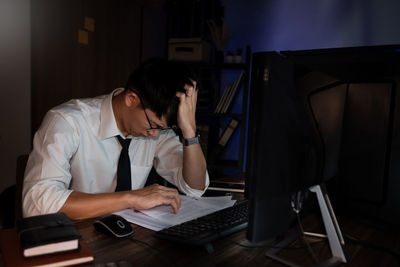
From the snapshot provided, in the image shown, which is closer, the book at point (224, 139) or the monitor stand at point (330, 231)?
the monitor stand at point (330, 231)

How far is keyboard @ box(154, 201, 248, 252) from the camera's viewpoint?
0.83 metres

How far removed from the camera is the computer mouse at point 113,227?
868 mm

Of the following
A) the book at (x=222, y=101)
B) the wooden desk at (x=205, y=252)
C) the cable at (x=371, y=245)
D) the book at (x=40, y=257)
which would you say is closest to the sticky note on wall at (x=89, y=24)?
the book at (x=222, y=101)

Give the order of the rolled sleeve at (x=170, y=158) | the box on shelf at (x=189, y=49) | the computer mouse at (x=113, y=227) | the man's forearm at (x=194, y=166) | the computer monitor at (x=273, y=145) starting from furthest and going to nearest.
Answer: the box on shelf at (x=189, y=49)
the rolled sleeve at (x=170, y=158)
the man's forearm at (x=194, y=166)
the computer mouse at (x=113, y=227)
the computer monitor at (x=273, y=145)

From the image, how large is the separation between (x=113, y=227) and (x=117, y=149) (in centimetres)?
60

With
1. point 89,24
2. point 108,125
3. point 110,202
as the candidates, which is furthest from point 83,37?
point 110,202

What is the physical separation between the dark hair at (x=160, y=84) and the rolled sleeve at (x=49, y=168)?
31 cm

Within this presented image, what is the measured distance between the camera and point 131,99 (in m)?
1.29

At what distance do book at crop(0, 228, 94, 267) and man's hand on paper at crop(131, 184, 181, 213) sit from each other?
31 centimetres

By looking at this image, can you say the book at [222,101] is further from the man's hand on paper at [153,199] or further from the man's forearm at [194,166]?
the man's hand on paper at [153,199]

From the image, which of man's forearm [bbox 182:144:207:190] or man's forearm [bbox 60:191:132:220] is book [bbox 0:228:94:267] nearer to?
man's forearm [bbox 60:191:132:220]

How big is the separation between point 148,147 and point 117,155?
183 mm

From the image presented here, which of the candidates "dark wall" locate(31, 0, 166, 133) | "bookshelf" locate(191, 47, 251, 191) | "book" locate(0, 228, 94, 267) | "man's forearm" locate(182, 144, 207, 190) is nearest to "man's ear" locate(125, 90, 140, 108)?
"man's forearm" locate(182, 144, 207, 190)

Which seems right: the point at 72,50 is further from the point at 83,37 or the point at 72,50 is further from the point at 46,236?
the point at 46,236
